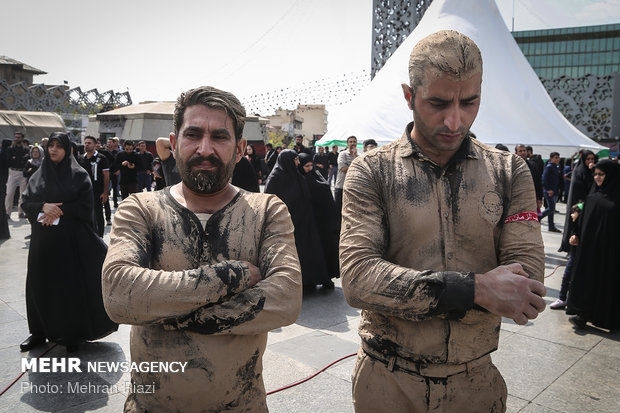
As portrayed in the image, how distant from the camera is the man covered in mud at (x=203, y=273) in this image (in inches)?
61.7

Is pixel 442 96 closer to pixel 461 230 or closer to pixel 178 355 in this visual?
pixel 461 230

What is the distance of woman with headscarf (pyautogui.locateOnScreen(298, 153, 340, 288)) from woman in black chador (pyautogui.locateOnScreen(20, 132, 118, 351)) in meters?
2.99

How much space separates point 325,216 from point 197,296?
4.92m

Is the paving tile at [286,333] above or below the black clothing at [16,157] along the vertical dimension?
below

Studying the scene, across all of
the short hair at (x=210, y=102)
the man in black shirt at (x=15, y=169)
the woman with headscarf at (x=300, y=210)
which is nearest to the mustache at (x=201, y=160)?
the short hair at (x=210, y=102)

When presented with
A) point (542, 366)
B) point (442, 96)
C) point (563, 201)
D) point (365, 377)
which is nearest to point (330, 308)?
point (542, 366)

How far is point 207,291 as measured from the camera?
1.56 metres

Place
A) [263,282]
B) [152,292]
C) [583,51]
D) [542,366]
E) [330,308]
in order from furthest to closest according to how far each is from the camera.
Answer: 1. [583,51]
2. [330,308]
3. [542,366]
4. [263,282]
5. [152,292]

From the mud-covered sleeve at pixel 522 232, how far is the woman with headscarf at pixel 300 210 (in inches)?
175

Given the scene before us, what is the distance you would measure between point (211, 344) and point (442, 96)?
1.18 meters

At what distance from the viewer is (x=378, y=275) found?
153 cm

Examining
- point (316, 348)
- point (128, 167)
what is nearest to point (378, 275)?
point (316, 348)

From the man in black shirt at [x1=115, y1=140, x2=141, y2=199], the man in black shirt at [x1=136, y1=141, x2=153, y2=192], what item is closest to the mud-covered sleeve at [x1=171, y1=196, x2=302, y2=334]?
the man in black shirt at [x1=115, y1=140, x2=141, y2=199]

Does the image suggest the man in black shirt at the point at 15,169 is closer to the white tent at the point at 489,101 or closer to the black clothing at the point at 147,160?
the black clothing at the point at 147,160
